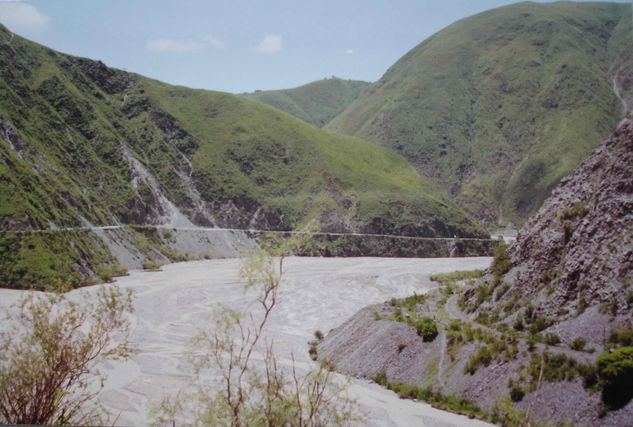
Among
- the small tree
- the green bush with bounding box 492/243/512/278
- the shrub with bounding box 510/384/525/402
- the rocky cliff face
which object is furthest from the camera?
the green bush with bounding box 492/243/512/278

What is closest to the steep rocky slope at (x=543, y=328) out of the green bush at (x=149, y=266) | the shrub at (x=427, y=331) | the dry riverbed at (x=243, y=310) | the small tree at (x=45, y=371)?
the shrub at (x=427, y=331)

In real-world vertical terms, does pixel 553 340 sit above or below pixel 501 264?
below

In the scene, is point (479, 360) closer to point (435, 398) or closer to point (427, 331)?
point (435, 398)

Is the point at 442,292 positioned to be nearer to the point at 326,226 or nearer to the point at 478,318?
the point at 478,318

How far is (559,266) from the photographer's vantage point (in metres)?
12.8

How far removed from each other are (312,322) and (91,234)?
1956 centimetres

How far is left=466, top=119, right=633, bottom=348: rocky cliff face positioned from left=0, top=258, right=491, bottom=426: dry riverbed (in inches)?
161

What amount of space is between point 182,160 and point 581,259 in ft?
199

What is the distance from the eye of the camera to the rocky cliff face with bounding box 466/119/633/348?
32.7 ft

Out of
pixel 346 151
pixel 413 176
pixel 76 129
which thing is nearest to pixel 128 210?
pixel 76 129

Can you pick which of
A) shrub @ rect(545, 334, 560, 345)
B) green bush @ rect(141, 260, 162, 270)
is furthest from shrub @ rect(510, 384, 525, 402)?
green bush @ rect(141, 260, 162, 270)

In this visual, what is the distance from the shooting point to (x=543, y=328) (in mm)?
11562

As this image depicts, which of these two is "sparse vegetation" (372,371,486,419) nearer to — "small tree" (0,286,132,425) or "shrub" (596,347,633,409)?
"shrub" (596,347,633,409)

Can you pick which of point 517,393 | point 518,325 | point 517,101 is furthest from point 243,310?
point 517,101
